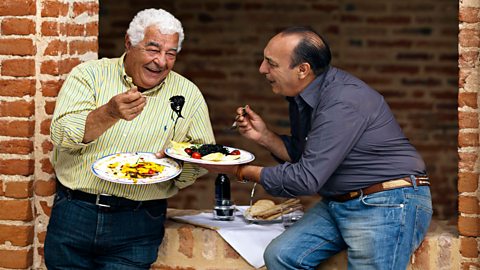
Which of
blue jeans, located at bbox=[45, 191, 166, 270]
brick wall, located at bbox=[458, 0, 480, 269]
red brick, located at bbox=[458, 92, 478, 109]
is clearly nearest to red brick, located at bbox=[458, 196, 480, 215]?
brick wall, located at bbox=[458, 0, 480, 269]

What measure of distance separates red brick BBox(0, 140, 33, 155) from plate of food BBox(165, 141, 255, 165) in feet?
2.37

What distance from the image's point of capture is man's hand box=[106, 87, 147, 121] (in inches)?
149

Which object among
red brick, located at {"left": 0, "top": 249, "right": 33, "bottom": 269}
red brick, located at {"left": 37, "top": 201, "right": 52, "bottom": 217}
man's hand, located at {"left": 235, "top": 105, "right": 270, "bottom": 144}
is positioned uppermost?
man's hand, located at {"left": 235, "top": 105, "right": 270, "bottom": 144}

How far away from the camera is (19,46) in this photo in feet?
14.4

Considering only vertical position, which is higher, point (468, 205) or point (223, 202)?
point (468, 205)

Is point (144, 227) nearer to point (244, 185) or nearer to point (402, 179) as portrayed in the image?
point (402, 179)

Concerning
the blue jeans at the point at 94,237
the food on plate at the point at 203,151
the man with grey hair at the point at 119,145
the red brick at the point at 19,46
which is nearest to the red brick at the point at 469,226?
the food on plate at the point at 203,151

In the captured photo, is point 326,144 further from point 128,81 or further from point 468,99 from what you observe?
point 128,81

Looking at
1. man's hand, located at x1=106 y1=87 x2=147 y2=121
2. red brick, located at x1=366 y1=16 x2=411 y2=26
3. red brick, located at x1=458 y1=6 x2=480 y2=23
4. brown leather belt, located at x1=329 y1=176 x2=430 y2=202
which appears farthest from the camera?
red brick, located at x1=366 y1=16 x2=411 y2=26

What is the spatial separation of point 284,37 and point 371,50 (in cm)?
322

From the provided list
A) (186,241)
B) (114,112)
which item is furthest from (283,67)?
(186,241)

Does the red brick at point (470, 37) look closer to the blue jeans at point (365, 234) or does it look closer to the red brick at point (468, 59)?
the red brick at point (468, 59)

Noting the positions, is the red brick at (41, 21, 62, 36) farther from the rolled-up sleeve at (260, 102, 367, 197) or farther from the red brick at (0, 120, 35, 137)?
the rolled-up sleeve at (260, 102, 367, 197)

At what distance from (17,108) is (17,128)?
93 mm
